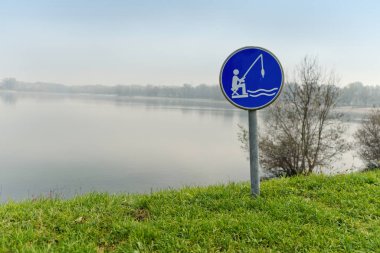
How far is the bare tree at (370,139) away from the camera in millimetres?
22783

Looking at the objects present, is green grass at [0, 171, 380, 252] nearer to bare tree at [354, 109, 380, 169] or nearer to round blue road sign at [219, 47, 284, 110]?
round blue road sign at [219, 47, 284, 110]

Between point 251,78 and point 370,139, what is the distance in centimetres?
2459

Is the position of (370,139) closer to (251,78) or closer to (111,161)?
(111,161)

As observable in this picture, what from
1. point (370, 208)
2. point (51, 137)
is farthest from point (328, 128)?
point (51, 137)

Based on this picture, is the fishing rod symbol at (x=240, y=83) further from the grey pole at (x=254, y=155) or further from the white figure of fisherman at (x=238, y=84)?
the grey pole at (x=254, y=155)

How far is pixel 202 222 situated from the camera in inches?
120

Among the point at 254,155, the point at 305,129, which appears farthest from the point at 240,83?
the point at 305,129

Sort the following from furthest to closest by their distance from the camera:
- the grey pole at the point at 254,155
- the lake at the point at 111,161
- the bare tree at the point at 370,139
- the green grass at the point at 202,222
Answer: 1. the bare tree at the point at 370,139
2. the lake at the point at 111,161
3. the grey pole at the point at 254,155
4. the green grass at the point at 202,222

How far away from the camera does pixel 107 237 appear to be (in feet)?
9.27

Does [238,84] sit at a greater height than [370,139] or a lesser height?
greater

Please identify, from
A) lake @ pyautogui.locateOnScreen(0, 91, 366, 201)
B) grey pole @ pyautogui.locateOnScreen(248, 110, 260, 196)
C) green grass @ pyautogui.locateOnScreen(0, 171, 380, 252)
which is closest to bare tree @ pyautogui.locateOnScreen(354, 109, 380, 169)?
lake @ pyautogui.locateOnScreen(0, 91, 366, 201)

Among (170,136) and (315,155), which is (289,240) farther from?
(170,136)

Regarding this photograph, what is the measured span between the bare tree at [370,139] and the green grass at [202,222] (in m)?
22.3

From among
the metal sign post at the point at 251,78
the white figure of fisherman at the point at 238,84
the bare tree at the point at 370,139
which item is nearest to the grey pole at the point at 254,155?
the metal sign post at the point at 251,78
